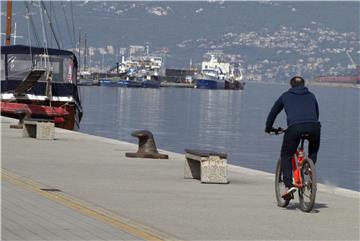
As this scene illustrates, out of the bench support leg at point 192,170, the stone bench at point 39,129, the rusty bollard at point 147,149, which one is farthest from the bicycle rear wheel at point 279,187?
the stone bench at point 39,129

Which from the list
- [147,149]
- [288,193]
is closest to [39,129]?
[147,149]

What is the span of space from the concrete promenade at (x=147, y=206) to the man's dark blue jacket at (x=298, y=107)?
1.09m

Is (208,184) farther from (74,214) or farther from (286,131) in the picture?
(74,214)

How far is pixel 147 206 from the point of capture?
14.6 meters

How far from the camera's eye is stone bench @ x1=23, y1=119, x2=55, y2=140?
2677cm

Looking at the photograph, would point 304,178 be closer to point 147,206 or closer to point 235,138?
point 147,206

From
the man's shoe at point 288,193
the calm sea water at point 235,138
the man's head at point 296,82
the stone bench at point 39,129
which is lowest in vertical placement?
the calm sea water at point 235,138

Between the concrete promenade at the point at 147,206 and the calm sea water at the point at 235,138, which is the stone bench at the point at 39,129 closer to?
the concrete promenade at the point at 147,206

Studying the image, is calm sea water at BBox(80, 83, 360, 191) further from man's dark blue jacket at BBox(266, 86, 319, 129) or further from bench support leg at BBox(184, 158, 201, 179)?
man's dark blue jacket at BBox(266, 86, 319, 129)

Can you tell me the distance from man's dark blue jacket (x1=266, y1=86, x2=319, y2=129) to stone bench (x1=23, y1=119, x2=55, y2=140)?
40.7 feet

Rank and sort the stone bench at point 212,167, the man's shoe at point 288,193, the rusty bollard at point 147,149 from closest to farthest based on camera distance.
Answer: the man's shoe at point 288,193
the stone bench at point 212,167
the rusty bollard at point 147,149

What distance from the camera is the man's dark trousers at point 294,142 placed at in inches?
577

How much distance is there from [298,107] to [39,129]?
12779mm

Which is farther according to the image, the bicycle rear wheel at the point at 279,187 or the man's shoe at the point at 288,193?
the bicycle rear wheel at the point at 279,187
